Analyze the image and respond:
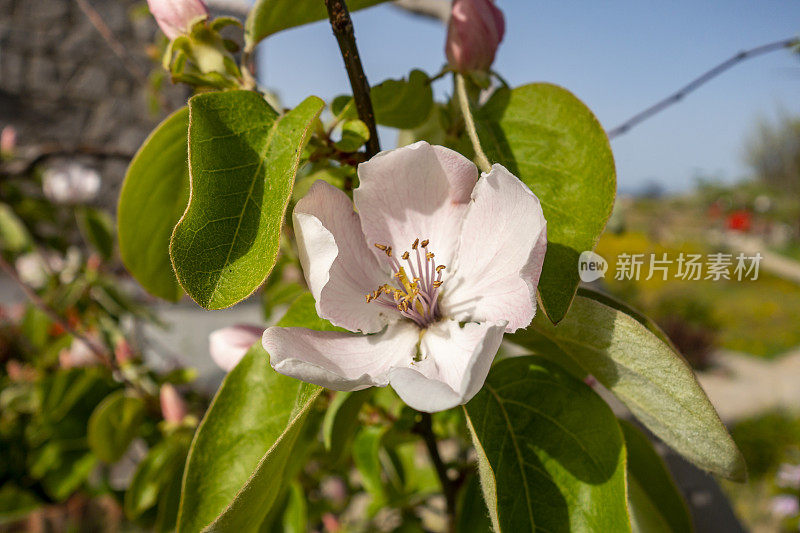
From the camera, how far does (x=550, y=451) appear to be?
1.37 ft

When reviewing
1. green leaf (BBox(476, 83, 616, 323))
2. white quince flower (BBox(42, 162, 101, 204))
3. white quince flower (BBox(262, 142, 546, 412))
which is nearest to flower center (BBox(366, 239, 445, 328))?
white quince flower (BBox(262, 142, 546, 412))

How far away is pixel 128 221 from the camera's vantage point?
1.73 feet

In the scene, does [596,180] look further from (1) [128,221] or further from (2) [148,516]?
(2) [148,516]

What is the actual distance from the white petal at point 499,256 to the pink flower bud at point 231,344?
0.21 m

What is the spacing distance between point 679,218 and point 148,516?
33.4ft

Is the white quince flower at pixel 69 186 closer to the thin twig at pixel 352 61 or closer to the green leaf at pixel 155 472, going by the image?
the green leaf at pixel 155 472

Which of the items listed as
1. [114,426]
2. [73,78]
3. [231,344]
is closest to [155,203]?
[231,344]

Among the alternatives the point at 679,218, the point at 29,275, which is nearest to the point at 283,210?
the point at 29,275

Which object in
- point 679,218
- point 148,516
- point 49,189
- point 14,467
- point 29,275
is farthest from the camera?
point 679,218

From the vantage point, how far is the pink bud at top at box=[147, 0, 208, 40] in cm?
48

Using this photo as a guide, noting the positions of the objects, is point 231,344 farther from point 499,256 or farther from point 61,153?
point 61,153

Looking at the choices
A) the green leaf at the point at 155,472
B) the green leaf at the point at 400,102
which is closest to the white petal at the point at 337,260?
the green leaf at the point at 400,102

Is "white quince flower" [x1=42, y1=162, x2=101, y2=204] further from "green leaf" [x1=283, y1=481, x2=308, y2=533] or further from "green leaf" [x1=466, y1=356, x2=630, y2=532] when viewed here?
"green leaf" [x1=466, y1=356, x2=630, y2=532]

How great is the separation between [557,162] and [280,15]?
0.26 meters
